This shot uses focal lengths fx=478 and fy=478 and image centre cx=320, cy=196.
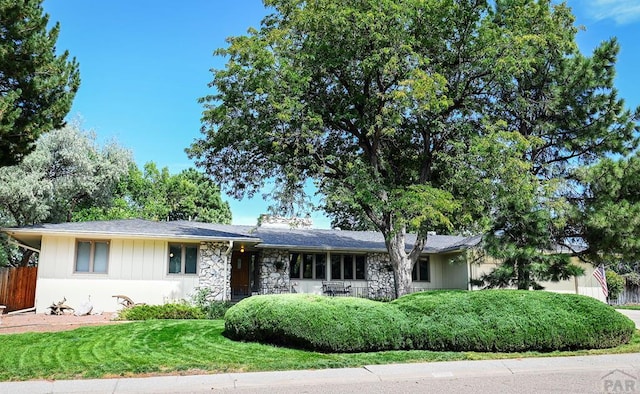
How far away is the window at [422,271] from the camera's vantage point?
22.9m

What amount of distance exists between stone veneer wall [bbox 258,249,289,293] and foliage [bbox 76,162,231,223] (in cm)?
1284

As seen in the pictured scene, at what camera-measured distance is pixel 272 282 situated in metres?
20.2

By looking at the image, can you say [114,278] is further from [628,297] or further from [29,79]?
[628,297]

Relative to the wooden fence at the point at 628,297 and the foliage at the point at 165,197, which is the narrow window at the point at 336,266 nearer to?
the foliage at the point at 165,197

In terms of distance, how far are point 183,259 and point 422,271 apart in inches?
449

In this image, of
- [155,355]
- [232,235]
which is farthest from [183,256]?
[155,355]

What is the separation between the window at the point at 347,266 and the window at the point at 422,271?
282 cm

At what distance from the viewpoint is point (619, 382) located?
711 centimetres

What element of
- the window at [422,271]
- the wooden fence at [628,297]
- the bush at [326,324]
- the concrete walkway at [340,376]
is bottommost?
the wooden fence at [628,297]

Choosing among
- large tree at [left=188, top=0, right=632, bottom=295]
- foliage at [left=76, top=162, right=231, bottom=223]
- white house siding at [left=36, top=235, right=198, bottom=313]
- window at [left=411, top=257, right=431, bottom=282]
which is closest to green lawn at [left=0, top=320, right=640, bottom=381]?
large tree at [left=188, top=0, right=632, bottom=295]

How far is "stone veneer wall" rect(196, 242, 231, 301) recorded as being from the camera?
1766 cm

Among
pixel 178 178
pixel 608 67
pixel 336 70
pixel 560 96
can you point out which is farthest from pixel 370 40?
pixel 178 178

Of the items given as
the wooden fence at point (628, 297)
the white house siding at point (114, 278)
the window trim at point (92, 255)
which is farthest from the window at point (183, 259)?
the wooden fence at point (628, 297)

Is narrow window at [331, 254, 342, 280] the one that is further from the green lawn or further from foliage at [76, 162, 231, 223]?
foliage at [76, 162, 231, 223]
